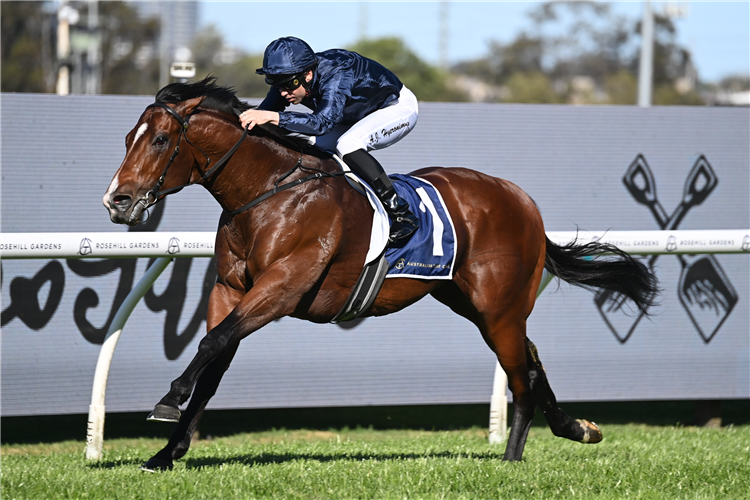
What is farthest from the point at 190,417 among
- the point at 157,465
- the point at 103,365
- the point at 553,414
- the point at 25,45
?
the point at 25,45

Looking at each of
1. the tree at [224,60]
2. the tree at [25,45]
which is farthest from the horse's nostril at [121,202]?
the tree at [224,60]

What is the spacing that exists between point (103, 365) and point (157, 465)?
0.89m

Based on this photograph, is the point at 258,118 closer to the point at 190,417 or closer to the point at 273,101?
the point at 273,101

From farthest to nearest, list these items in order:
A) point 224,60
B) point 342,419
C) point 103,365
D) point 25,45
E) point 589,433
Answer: point 224,60, point 25,45, point 342,419, point 589,433, point 103,365

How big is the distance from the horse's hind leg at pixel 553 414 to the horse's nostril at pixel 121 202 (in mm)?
2226

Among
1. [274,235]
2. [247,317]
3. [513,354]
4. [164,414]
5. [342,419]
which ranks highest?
[274,235]

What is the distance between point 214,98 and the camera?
3.91 m

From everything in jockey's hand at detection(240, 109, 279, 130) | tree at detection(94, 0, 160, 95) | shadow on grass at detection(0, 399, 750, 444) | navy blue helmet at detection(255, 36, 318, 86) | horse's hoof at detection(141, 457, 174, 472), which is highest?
navy blue helmet at detection(255, 36, 318, 86)

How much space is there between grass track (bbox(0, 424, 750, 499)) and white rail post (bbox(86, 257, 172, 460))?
0.10m

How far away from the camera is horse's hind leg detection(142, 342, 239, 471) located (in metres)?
3.85

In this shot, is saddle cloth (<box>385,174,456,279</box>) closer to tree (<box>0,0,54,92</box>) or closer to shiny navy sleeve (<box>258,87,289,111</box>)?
shiny navy sleeve (<box>258,87,289,111</box>)

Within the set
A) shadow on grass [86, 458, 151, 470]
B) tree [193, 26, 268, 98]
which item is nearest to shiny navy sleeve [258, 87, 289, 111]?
shadow on grass [86, 458, 151, 470]

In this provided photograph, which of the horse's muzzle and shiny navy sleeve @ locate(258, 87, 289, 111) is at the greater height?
shiny navy sleeve @ locate(258, 87, 289, 111)

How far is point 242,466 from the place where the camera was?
4.03 meters
